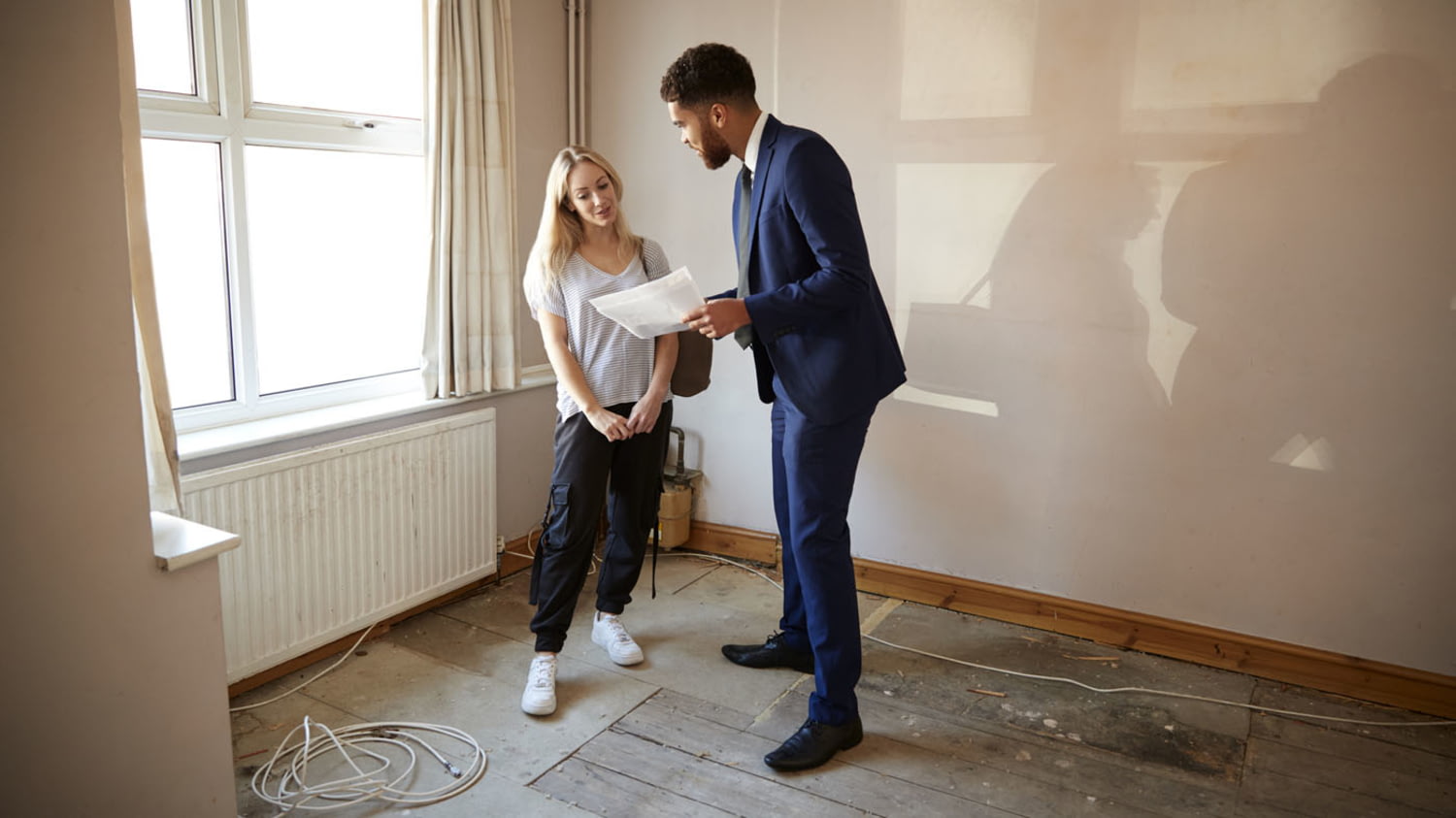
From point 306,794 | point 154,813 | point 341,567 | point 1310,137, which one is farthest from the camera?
point 341,567

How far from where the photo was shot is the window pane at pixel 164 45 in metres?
2.43

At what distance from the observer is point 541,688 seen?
2656 millimetres

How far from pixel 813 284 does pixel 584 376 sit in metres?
0.76

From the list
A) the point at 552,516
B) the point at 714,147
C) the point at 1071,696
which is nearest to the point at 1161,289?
the point at 1071,696

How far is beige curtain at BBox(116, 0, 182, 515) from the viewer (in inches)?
79.4

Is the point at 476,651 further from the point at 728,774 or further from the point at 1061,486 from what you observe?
the point at 1061,486

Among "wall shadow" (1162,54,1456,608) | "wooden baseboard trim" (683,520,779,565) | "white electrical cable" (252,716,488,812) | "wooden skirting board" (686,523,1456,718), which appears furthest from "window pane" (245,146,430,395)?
Result: "wall shadow" (1162,54,1456,608)

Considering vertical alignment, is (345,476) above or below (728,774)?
above

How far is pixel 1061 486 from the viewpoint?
3.15 meters

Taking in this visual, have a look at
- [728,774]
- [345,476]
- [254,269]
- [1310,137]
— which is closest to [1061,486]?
[1310,137]

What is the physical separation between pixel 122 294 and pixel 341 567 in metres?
1.34

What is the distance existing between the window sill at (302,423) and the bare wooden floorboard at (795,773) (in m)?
1.13

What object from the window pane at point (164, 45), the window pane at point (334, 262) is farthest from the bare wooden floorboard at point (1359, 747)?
the window pane at point (164, 45)

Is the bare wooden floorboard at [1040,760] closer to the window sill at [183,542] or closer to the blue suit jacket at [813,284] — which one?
the blue suit jacket at [813,284]
